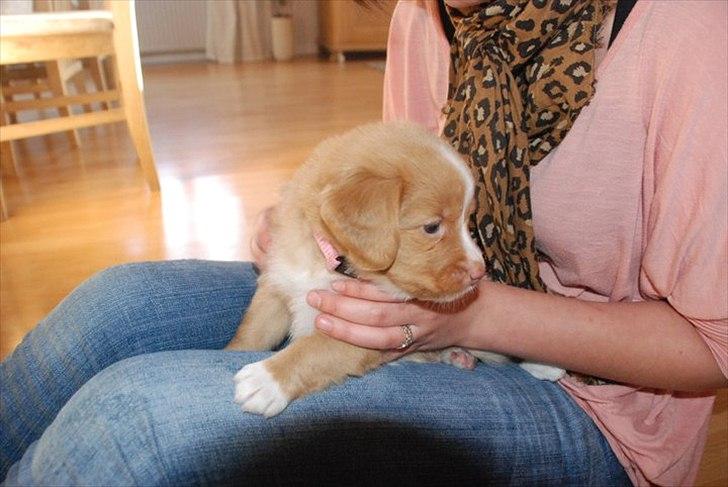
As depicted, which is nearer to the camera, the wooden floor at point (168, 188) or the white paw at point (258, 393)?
the white paw at point (258, 393)

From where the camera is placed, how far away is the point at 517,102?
120cm

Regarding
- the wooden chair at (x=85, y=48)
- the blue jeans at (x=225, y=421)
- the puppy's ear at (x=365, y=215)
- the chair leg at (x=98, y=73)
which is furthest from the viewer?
the chair leg at (x=98, y=73)

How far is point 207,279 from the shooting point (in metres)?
1.36

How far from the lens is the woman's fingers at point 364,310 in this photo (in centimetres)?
110

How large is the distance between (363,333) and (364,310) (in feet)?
0.13

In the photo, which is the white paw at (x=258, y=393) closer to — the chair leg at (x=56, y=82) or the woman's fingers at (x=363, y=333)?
the woman's fingers at (x=363, y=333)

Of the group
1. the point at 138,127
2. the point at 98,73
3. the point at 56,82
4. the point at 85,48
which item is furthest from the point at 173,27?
the point at 85,48

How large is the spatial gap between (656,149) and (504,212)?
268mm

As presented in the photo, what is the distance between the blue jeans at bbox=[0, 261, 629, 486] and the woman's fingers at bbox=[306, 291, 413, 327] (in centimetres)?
8

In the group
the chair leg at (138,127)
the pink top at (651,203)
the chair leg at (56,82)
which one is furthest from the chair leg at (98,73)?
the pink top at (651,203)

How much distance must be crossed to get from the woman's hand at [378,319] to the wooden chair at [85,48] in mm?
2603

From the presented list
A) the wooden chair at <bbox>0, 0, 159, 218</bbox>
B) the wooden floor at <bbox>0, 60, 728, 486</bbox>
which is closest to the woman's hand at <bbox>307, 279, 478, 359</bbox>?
the wooden floor at <bbox>0, 60, 728, 486</bbox>

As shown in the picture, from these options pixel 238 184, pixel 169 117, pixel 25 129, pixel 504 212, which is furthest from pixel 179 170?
pixel 504 212

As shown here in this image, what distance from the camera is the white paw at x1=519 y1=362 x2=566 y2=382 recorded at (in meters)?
1.22
